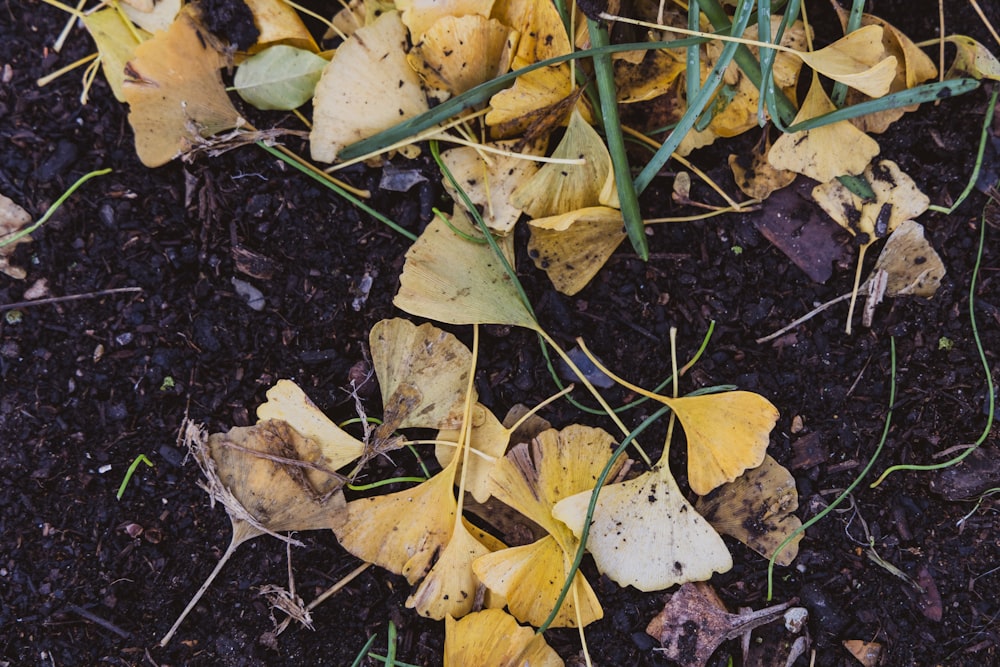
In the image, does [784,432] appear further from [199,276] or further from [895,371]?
[199,276]

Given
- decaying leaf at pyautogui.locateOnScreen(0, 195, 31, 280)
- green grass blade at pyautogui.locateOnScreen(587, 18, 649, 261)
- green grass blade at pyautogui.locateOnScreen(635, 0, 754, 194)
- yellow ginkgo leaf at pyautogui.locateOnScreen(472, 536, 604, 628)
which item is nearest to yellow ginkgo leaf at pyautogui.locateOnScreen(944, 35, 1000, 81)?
green grass blade at pyautogui.locateOnScreen(635, 0, 754, 194)

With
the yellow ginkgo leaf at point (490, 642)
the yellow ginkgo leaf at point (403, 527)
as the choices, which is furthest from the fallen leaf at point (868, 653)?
the yellow ginkgo leaf at point (403, 527)

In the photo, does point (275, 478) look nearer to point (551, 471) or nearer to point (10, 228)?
point (551, 471)

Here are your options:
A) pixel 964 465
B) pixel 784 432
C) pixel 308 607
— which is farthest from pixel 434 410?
pixel 964 465

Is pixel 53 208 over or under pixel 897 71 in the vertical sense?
under

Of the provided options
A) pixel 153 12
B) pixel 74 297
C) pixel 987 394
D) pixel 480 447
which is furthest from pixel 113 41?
pixel 987 394

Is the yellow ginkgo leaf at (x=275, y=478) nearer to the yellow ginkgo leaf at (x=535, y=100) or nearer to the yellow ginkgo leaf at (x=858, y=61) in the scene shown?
the yellow ginkgo leaf at (x=535, y=100)

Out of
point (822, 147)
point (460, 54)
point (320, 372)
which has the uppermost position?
point (460, 54)
